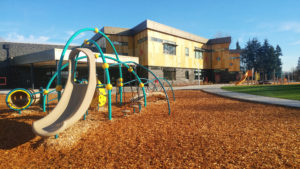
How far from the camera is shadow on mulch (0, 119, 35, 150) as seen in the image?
11.3 ft

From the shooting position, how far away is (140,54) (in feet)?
71.3

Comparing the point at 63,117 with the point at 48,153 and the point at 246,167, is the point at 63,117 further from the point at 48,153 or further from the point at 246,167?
the point at 246,167

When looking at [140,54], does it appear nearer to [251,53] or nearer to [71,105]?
[71,105]

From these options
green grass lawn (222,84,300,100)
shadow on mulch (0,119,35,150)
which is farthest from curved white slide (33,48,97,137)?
green grass lawn (222,84,300,100)

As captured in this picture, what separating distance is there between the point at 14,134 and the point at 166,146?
4019 millimetres

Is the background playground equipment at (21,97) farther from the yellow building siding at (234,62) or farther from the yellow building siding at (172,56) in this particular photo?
the yellow building siding at (234,62)

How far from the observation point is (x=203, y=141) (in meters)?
3.21

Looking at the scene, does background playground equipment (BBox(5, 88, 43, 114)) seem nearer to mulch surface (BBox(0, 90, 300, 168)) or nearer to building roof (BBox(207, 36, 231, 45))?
mulch surface (BBox(0, 90, 300, 168))

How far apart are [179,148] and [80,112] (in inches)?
85.4

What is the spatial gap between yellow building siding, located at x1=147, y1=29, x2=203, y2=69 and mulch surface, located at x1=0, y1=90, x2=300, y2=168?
17.0m

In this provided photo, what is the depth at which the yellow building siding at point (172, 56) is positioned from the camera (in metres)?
20.8

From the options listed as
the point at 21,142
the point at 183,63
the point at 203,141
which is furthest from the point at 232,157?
the point at 183,63

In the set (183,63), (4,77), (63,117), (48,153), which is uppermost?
(183,63)

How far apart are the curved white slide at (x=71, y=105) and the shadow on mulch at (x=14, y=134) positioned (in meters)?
0.88
